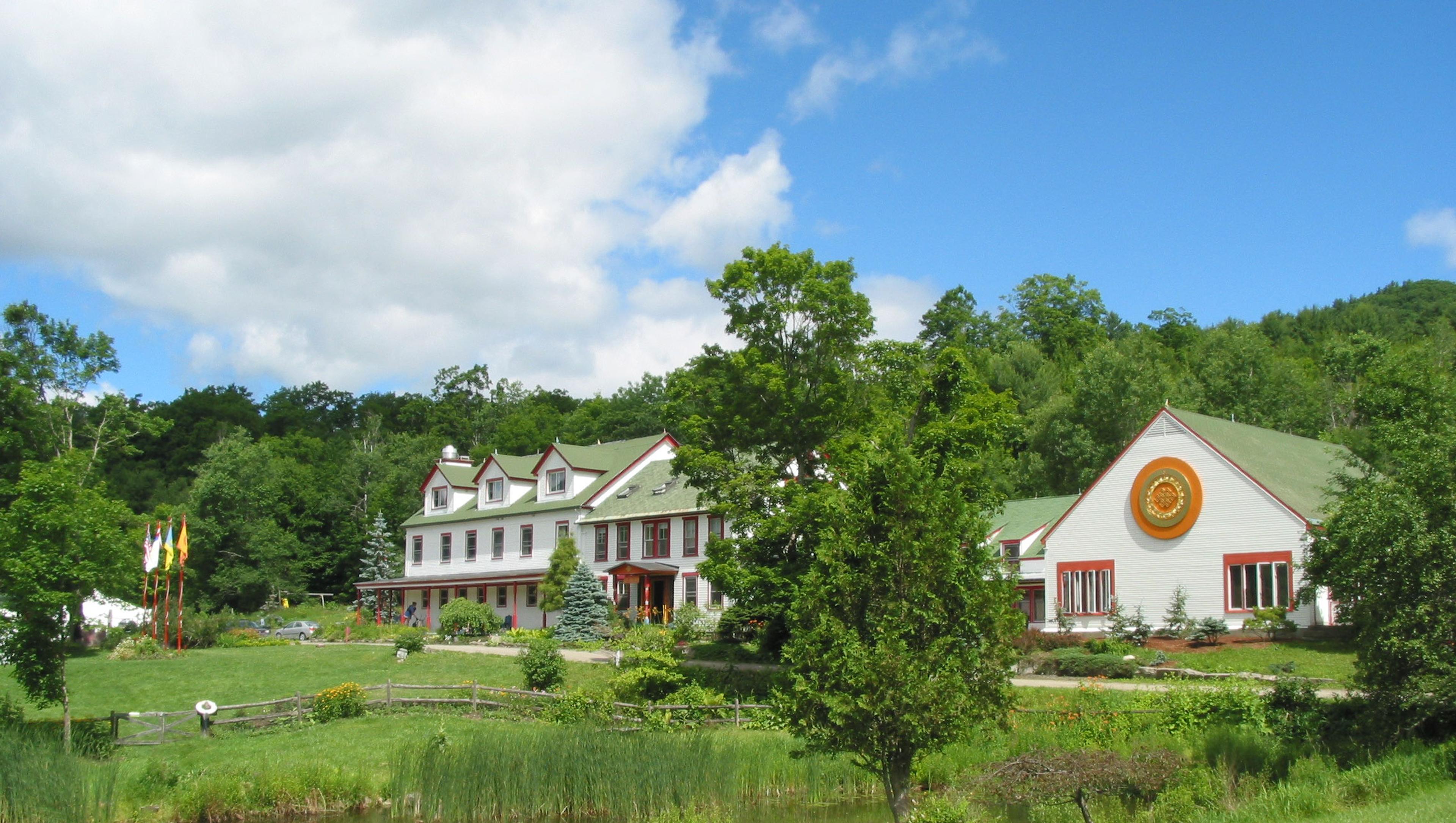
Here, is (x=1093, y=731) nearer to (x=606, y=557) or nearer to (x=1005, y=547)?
(x=1005, y=547)

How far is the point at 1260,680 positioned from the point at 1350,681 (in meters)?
2.78

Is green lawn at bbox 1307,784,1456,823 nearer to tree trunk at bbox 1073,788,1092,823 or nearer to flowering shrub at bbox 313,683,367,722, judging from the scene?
tree trunk at bbox 1073,788,1092,823

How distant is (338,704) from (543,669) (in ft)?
17.5

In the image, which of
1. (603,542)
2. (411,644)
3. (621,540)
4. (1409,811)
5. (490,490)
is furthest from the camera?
(490,490)

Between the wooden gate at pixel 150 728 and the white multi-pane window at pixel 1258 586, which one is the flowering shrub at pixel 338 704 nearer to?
the wooden gate at pixel 150 728

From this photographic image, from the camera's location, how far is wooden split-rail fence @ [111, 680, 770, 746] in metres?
22.8

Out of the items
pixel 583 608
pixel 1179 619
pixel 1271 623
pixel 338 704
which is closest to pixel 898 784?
pixel 338 704

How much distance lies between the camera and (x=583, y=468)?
176 feet

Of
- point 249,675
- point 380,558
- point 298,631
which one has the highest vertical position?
point 380,558

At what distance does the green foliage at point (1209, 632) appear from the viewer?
30.4 m

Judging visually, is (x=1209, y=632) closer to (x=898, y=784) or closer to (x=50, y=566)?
(x=898, y=784)

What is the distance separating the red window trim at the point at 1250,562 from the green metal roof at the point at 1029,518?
403 inches

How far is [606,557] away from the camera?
5006 centimetres

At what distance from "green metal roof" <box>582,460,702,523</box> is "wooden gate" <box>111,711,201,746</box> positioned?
81.1 feet
